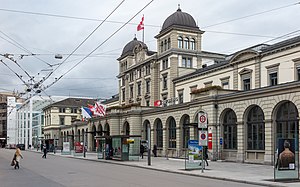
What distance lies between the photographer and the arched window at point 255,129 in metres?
35.0

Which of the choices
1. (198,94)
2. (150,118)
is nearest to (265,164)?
(198,94)

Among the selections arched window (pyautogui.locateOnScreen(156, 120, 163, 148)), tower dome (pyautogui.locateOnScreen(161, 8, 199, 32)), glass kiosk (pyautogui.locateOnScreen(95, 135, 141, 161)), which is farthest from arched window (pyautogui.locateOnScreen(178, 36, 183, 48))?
glass kiosk (pyautogui.locateOnScreen(95, 135, 141, 161))

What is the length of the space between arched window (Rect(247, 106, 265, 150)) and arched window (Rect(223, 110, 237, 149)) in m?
1.95

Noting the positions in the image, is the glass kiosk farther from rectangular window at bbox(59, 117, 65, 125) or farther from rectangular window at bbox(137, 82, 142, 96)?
rectangular window at bbox(59, 117, 65, 125)

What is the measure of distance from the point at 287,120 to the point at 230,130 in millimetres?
7397

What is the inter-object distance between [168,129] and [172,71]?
1381cm

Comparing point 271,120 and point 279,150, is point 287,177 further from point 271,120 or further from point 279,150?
point 271,120

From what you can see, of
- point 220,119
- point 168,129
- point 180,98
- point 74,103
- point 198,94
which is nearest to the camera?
point 220,119

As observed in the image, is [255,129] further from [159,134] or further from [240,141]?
[159,134]

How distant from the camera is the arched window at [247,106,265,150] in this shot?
115ft

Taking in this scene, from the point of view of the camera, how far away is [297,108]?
30.9m

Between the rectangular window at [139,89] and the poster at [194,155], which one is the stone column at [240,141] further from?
the rectangular window at [139,89]

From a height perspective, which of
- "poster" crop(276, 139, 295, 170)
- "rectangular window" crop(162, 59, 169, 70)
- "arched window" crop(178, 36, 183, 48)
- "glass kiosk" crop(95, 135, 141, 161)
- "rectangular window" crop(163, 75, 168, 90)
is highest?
"arched window" crop(178, 36, 183, 48)

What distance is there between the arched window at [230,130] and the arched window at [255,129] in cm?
195
